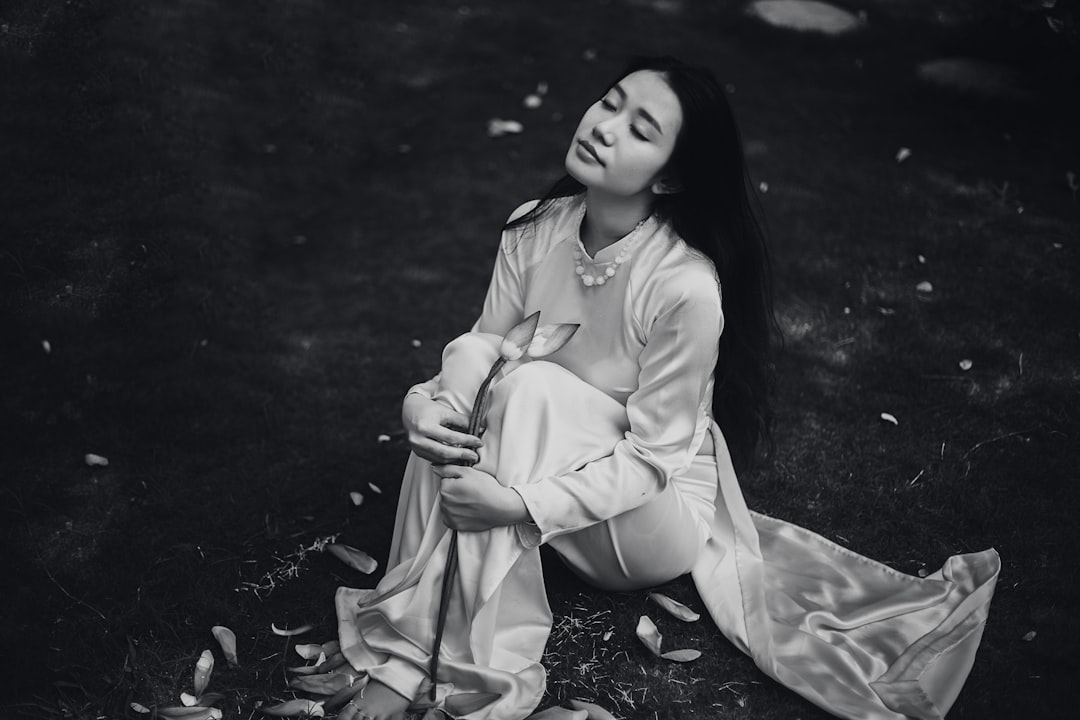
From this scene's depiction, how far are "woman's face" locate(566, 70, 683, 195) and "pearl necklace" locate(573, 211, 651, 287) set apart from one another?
133mm

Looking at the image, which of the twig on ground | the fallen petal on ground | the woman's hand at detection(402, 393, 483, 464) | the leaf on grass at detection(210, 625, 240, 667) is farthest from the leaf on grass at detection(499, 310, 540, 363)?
the fallen petal on ground

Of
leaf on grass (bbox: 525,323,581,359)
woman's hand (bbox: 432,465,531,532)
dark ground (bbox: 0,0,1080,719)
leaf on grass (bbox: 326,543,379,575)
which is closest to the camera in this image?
woman's hand (bbox: 432,465,531,532)

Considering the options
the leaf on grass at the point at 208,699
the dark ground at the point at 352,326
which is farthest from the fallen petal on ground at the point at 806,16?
the leaf on grass at the point at 208,699

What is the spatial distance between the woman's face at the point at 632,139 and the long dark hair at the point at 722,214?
0.03 metres

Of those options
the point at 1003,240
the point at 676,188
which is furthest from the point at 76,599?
the point at 1003,240

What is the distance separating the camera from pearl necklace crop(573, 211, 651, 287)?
2.21 meters

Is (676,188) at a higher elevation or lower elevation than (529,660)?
higher

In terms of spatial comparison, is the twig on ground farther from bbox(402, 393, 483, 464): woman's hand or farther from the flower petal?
the flower petal

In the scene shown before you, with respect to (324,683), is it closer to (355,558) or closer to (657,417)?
(355,558)

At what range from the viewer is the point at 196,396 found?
325 cm

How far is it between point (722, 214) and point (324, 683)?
1306mm

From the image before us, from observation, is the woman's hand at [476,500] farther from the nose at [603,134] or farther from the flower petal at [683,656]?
the nose at [603,134]

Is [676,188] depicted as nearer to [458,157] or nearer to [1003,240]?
[1003,240]

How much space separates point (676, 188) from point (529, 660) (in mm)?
1051
